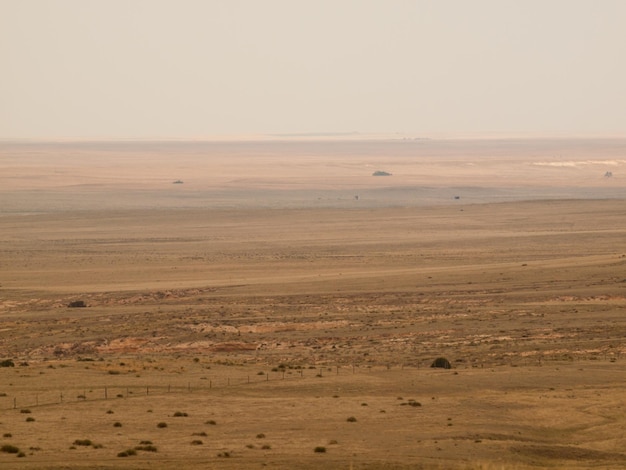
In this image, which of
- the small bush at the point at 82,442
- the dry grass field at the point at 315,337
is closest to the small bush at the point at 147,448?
the dry grass field at the point at 315,337

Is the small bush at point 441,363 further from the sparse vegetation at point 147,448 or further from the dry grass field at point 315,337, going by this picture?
the sparse vegetation at point 147,448

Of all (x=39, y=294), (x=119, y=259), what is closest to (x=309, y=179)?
(x=119, y=259)

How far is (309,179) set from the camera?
6265 inches

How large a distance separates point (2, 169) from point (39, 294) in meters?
122

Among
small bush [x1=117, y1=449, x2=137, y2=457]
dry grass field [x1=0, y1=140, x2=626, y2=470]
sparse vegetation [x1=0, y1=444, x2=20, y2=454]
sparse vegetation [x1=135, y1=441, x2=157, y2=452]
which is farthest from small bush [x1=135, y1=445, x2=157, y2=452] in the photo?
sparse vegetation [x1=0, y1=444, x2=20, y2=454]

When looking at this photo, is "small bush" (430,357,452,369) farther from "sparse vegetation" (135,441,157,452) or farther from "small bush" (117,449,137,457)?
"small bush" (117,449,137,457)

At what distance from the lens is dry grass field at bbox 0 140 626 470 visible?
97.6ft

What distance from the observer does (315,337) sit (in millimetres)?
49344

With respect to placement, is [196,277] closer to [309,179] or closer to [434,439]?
[434,439]

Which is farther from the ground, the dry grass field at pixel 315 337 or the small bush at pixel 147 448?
the small bush at pixel 147 448

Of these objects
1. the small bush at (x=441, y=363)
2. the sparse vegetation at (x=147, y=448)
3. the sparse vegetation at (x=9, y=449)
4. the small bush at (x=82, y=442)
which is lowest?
the small bush at (x=441, y=363)

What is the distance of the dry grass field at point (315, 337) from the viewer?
1171 inches

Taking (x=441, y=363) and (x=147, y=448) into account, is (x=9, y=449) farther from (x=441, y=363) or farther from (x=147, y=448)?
(x=441, y=363)

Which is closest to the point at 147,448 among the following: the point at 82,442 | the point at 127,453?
the point at 127,453
